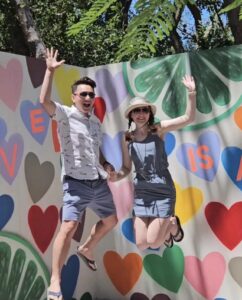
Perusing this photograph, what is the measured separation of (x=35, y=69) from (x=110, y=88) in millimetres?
804

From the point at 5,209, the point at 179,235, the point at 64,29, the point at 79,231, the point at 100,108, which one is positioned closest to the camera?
the point at 5,209

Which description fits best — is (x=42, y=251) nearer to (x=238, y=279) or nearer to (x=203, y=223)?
(x=203, y=223)

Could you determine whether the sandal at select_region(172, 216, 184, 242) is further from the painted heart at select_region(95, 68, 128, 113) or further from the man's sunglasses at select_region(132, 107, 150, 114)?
the painted heart at select_region(95, 68, 128, 113)

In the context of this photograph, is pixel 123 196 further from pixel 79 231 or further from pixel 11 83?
pixel 11 83

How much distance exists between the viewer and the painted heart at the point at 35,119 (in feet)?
13.7

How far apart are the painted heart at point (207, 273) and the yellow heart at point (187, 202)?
381mm

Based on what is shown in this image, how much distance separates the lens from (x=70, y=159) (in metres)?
3.63

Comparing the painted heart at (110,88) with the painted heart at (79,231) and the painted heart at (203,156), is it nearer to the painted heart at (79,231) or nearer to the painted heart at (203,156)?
the painted heart at (203,156)

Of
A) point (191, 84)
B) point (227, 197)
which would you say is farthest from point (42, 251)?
point (191, 84)

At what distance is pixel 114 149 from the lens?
187 inches

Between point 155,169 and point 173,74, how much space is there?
111 centimetres

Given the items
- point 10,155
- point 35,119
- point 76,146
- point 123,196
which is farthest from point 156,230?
point 35,119

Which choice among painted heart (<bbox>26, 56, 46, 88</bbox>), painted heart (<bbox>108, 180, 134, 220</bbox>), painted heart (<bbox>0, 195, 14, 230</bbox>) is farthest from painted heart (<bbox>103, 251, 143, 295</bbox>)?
painted heart (<bbox>26, 56, 46, 88</bbox>)

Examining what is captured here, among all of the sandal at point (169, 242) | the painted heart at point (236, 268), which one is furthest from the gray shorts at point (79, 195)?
the painted heart at point (236, 268)
